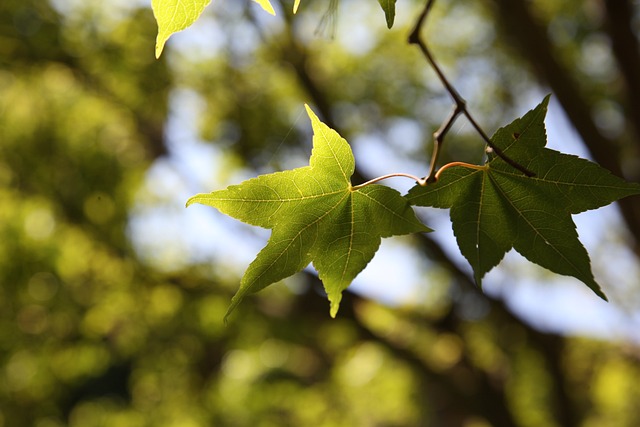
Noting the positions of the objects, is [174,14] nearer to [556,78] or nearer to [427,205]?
[427,205]

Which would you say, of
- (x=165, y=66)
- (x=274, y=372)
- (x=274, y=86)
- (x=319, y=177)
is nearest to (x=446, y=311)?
(x=274, y=372)

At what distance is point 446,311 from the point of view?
17.4ft

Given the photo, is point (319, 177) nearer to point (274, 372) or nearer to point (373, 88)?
point (373, 88)

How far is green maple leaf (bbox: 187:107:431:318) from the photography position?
76cm

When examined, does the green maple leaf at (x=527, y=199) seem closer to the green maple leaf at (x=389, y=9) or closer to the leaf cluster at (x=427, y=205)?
the leaf cluster at (x=427, y=205)

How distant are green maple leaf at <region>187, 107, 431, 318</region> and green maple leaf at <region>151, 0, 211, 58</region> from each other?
0.59 ft

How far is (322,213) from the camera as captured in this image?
80cm

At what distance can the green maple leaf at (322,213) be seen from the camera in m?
0.76

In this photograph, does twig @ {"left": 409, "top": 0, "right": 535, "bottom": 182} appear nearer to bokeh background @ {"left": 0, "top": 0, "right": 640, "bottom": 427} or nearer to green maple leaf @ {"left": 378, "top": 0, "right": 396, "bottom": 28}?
green maple leaf @ {"left": 378, "top": 0, "right": 396, "bottom": 28}

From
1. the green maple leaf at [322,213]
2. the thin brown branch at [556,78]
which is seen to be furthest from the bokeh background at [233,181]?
the green maple leaf at [322,213]

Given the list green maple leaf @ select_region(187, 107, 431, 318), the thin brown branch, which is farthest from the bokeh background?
green maple leaf @ select_region(187, 107, 431, 318)

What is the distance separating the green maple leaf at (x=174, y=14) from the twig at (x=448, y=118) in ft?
0.76

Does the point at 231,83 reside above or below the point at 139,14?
below

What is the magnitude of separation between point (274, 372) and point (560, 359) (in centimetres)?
259
